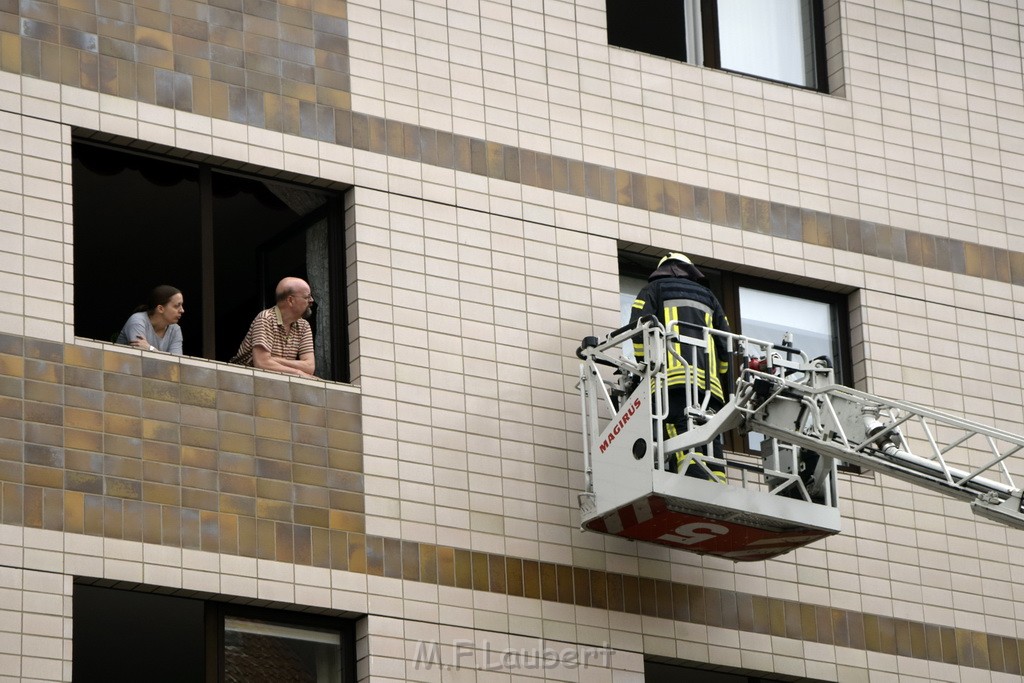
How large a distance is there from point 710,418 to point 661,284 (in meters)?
1.51

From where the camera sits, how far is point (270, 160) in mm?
19000

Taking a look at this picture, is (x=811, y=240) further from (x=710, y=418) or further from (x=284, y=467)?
(x=284, y=467)

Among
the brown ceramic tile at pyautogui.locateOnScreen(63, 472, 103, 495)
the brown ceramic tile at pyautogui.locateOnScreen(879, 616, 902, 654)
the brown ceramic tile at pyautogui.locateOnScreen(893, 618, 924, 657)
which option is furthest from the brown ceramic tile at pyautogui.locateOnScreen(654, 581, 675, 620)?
the brown ceramic tile at pyautogui.locateOnScreen(63, 472, 103, 495)

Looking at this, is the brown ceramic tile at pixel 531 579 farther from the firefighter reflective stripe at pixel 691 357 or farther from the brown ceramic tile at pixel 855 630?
the brown ceramic tile at pixel 855 630

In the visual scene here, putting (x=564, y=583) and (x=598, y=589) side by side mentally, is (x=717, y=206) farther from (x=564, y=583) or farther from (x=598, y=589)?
(x=564, y=583)

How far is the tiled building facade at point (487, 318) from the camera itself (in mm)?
17469

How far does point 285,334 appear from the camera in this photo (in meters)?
18.8

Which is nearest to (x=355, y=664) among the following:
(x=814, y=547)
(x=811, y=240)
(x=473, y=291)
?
(x=473, y=291)

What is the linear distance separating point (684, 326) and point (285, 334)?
334 cm

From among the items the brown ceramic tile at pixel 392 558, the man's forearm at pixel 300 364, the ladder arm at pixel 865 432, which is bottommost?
the brown ceramic tile at pixel 392 558

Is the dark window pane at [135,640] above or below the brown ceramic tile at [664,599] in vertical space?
above

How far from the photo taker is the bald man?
61.0ft

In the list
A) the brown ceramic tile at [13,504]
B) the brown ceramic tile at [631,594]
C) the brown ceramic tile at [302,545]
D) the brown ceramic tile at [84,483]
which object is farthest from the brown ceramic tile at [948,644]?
the brown ceramic tile at [13,504]

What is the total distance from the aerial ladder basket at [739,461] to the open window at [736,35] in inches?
163
